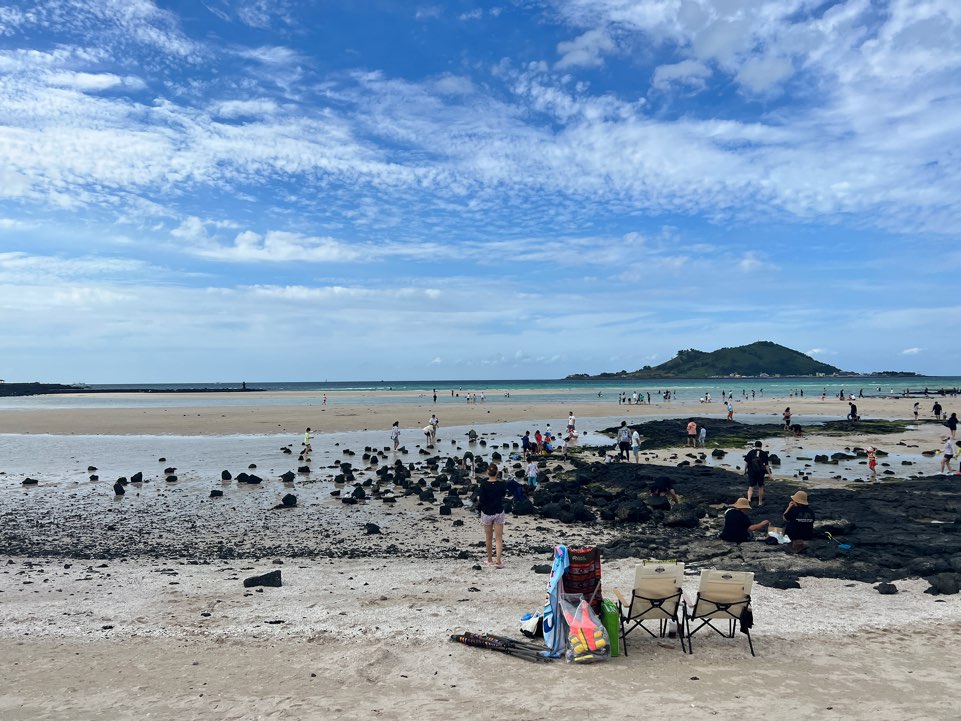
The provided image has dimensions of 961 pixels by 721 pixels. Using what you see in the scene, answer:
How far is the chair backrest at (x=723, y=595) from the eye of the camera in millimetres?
9281

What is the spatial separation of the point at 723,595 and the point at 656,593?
2.88 ft

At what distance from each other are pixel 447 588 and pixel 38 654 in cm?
622

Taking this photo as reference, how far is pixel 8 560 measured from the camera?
15242 mm

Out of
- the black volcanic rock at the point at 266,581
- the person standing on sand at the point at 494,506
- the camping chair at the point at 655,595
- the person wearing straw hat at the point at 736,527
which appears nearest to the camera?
the camping chair at the point at 655,595

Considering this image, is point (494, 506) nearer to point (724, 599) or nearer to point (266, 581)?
point (266, 581)

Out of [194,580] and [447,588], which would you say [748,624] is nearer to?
[447,588]

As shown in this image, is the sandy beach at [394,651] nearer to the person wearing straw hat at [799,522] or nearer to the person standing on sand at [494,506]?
the person standing on sand at [494,506]

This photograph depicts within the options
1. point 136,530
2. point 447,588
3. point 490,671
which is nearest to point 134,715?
point 490,671

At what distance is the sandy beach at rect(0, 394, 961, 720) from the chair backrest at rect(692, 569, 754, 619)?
17.5 inches

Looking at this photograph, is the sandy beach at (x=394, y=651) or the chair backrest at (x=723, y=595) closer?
the sandy beach at (x=394, y=651)

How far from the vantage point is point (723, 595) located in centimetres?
933

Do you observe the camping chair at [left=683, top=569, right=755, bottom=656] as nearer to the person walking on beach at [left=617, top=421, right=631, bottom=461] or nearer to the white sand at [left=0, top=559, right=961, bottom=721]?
the white sand at [left=0, top=559, right=961, bottom=721]

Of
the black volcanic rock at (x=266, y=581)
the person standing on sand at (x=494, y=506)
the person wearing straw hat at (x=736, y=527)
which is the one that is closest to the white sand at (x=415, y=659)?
the black volcanic rock at (x=266, y=581)

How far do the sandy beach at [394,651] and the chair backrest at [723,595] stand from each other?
0.44m
